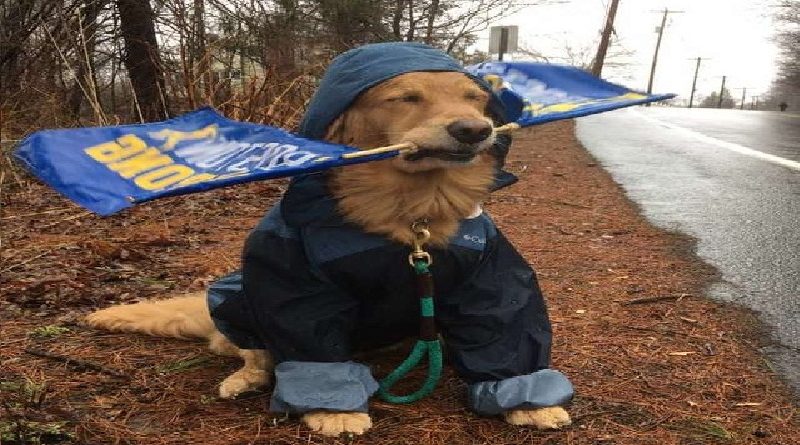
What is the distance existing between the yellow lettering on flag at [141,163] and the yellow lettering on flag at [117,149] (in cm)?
2

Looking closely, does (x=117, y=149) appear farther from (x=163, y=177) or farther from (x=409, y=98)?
(x=409, y=98)

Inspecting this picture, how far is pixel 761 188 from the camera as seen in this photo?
7.77m

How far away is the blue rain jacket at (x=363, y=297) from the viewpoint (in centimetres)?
251

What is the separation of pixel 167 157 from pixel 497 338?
126cm

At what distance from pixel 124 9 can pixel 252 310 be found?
28.7 feet

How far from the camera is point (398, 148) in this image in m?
2.35

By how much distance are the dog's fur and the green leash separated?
6 cm

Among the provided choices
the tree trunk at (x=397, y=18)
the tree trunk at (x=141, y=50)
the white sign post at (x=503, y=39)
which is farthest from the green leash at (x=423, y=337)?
the tree trunk at (x=397, y=18)

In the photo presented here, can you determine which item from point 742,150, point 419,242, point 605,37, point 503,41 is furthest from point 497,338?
point 605,37

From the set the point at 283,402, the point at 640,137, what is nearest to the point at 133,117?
the point at 283,402

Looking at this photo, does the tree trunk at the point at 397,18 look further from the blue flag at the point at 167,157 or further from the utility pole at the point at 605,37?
the utility pole at the point at 605,37

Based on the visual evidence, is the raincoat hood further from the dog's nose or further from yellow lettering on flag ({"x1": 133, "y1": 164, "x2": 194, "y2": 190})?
yellow lettering on flag ({"x1": 133, "y1": 164, "x2": 194, "y2": 190})

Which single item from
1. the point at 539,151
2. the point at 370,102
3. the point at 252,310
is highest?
the point at 370,102

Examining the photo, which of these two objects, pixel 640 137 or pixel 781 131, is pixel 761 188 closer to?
pixel 640 137
